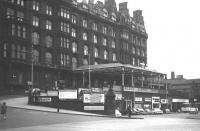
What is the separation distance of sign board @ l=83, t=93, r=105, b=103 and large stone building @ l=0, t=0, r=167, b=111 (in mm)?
11342

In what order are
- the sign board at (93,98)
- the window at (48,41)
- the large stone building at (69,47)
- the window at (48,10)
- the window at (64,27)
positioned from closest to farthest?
the sign board at (93,98) < the large stone building at (69,47) < the window at (48,41) < the window at (48,10) < the window at (64,27)

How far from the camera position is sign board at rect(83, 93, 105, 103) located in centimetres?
4903

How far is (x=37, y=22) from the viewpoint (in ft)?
254

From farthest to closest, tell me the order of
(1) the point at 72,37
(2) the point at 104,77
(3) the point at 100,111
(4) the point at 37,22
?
(2) the point at 104,77 < (1) the point at 72,37 < (4) the point at 37,22 < (3) the point at 100,111

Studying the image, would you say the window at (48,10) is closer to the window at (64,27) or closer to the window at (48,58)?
the window at (64,27)

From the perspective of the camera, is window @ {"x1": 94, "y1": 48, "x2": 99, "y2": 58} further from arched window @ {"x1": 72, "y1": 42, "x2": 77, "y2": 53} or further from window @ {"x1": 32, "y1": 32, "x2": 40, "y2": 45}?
window @ {"x1": 32, "y1": 32, "x2": 40, "y2": 45}

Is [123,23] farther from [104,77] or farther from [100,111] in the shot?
[100,111]

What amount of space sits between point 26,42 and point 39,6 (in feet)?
35.0

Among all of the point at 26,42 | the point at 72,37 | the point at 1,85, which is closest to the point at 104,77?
the point at 72,37

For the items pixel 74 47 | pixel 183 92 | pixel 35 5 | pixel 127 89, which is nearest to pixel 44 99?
pixel 127 89

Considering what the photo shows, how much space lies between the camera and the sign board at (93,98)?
161 ft

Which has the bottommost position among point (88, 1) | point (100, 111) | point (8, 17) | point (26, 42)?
point (100, 111)

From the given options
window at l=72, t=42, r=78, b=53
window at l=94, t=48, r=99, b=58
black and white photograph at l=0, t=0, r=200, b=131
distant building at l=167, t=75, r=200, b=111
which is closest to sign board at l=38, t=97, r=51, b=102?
black and white photograph at l=0, t=0, r=200, b=131

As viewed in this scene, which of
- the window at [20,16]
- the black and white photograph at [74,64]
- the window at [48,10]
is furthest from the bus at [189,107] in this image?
the window at [20,16]
